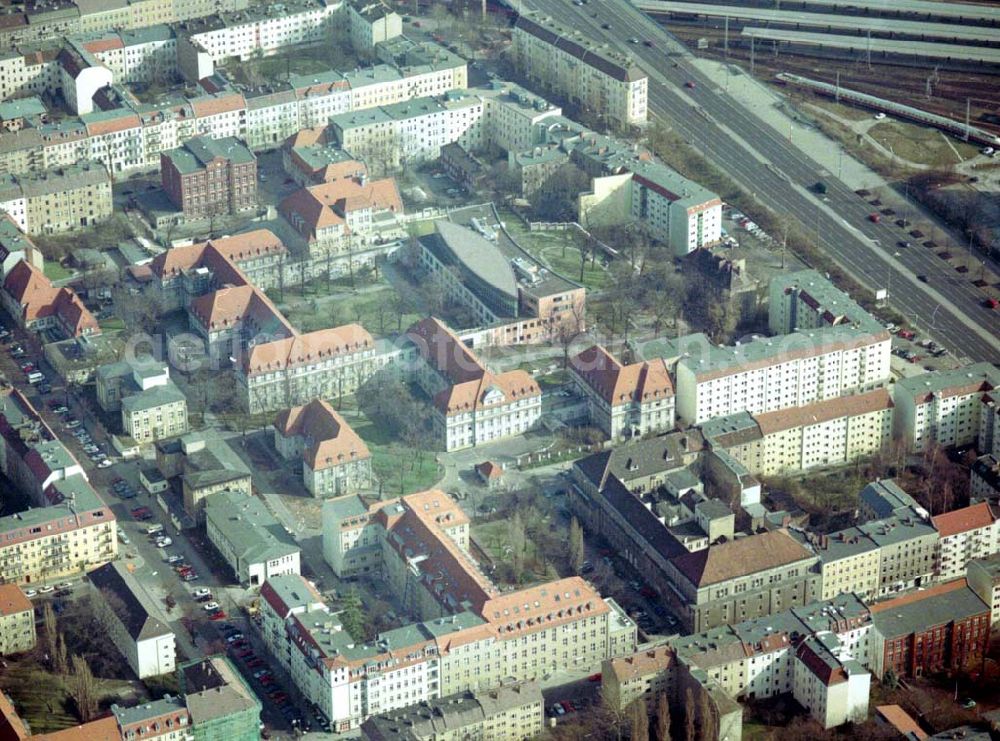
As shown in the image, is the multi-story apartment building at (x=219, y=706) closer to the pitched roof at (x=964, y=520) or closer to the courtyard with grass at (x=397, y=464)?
the courtyard with grass at (x=397, y=464)

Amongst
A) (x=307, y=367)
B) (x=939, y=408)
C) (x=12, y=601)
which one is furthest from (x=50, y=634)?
(x=939, y=408)

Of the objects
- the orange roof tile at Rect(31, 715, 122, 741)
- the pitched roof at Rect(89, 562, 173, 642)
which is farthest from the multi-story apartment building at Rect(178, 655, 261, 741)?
the pitched roof at Rect(89, 562, 173, 642)

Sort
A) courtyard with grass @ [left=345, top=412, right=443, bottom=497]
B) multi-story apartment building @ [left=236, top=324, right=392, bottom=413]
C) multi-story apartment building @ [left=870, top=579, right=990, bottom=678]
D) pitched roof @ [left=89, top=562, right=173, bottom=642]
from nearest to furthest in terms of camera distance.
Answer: pitched roof @ [left=89, top=562, right=173, bottom=642], multi-story apartment building @ [left=870, top=579, right=990, bottom=678], courtyard with grass @ [left=345, top=412, right=443, bottom=497], multi-story apartment building @ [left=236, top=324, right=392, bottom=413]

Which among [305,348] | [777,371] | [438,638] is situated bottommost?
[438,638]

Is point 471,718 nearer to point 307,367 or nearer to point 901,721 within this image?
point 901,721

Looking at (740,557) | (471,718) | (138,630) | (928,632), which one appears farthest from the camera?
(740,557)

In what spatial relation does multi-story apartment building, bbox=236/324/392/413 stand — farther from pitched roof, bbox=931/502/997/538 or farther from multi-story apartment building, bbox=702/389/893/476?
pitched roof, bbox=931/502/997/538
